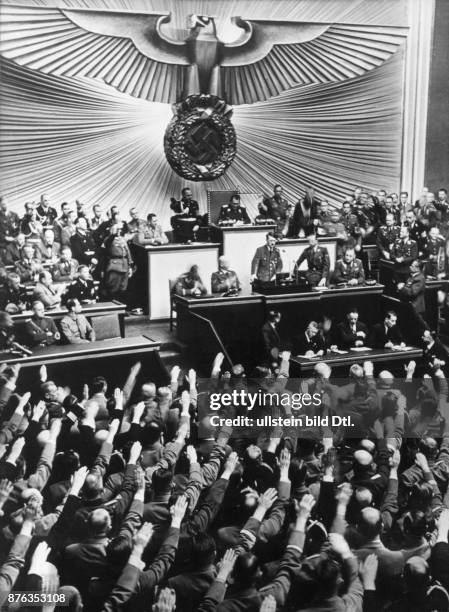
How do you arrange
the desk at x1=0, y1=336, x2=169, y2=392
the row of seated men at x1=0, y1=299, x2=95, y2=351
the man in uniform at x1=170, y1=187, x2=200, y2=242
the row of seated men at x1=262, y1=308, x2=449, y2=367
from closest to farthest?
the desk at x1=0, y1=336, x2=169, y2=392 → the row of seated men at x1=0, y1=299, x2=95, y2=351 → the row of seated men at x1=262, y1=308, x2=449, y2=367 → the man in uniform at x1=170, y1=187, x2=200, y2=242

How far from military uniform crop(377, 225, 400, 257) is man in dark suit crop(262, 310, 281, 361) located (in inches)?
73.4

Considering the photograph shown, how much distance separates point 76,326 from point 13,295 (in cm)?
68

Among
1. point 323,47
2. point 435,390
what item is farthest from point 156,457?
point 323,47

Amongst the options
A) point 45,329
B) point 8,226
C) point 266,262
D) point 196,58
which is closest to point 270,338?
point 266,262

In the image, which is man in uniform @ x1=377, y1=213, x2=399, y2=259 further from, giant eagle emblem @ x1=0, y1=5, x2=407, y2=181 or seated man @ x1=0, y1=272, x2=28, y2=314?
seated man @ x1=0, y1=272, x2=28, y2=314

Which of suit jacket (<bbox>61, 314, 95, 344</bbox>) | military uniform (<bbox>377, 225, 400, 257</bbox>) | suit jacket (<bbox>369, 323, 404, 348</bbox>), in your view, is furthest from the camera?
military uniform (<bbox>377, 225, 400, 257</bbox>)

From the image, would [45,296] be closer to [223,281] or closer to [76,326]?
[76,326]

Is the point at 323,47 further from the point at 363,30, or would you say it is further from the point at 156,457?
the point at 156,457

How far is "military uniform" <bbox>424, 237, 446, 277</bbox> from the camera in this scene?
8820mm

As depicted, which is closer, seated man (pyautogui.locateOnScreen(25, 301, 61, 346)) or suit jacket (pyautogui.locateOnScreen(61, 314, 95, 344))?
seated man (pyautogui.locateOnScreen(25, 301, 61, 346))

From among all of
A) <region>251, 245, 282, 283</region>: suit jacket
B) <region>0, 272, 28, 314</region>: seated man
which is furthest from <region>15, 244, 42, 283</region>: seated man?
<region>251, 245, 282, 283</region>: suit jacket

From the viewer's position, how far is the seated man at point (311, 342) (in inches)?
309

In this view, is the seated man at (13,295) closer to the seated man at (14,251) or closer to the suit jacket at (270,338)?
the seated man at (14,251)

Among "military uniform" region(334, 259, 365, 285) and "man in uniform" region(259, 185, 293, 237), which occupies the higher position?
"man in uniform" region(259, 185, 293, 237)
